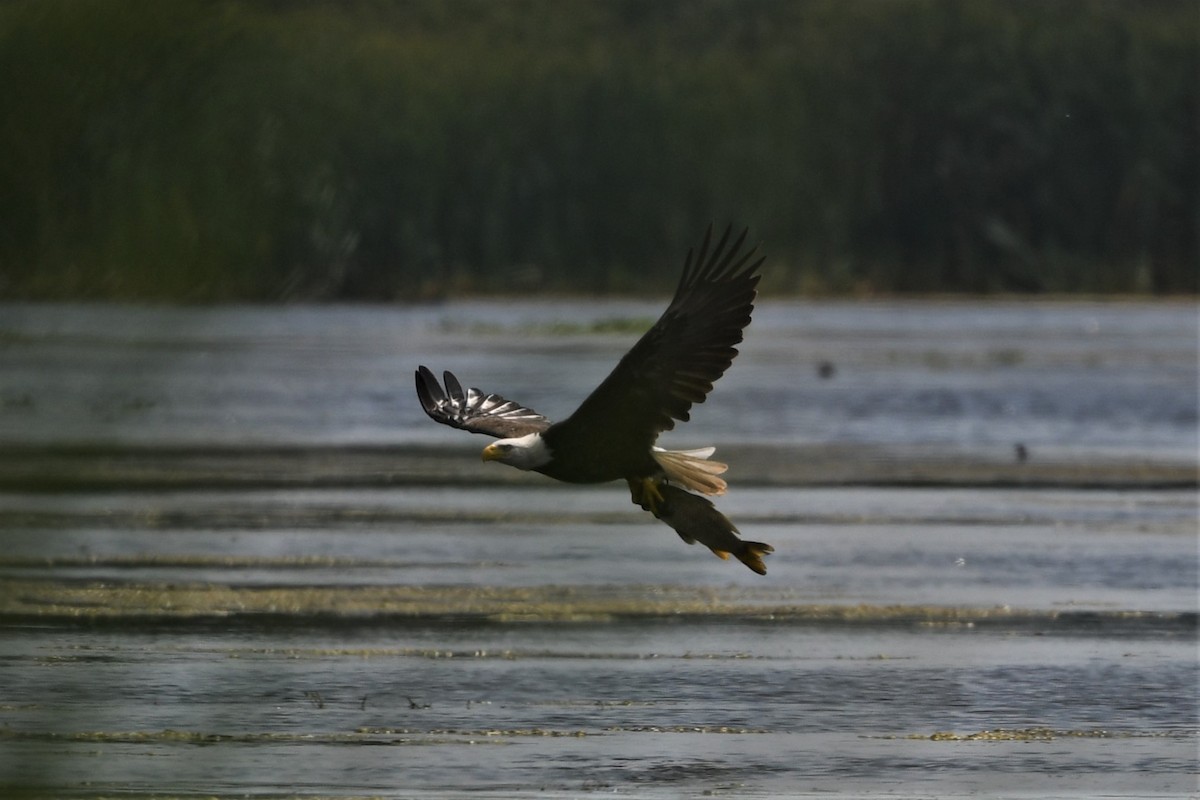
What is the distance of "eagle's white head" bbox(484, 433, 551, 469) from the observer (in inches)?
268

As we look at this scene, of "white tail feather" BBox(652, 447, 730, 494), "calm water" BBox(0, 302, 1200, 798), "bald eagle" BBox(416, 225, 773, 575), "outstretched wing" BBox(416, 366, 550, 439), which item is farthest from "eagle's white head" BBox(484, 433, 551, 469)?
"calm water" BBox(0, 302, 1200, 798)

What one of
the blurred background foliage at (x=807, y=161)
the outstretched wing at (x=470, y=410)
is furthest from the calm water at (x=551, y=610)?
the blurred background foliage at (x=807, y=161)

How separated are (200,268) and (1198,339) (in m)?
41.1

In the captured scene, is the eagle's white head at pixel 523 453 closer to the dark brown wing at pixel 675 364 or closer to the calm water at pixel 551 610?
the dark brown wing at pixel 675 364

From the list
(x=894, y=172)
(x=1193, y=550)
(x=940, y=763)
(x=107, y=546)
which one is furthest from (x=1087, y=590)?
(x=894, y=172)

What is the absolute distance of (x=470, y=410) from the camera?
8078 mm

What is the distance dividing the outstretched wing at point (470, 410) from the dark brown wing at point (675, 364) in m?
0.74

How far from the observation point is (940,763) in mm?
7699

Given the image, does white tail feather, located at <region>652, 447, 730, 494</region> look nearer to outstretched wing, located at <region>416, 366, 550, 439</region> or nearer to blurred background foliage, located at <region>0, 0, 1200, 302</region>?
outstretched wing, located at <region>416, 366, 550, 439</region>

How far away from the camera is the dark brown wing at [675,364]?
6.81m

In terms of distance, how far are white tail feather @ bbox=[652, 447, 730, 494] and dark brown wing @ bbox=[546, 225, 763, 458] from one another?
22 cm

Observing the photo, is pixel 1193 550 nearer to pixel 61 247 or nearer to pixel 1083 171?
pixel 61 247

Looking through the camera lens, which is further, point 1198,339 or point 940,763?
point 1198,339

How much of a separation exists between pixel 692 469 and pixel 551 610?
13.9ft
